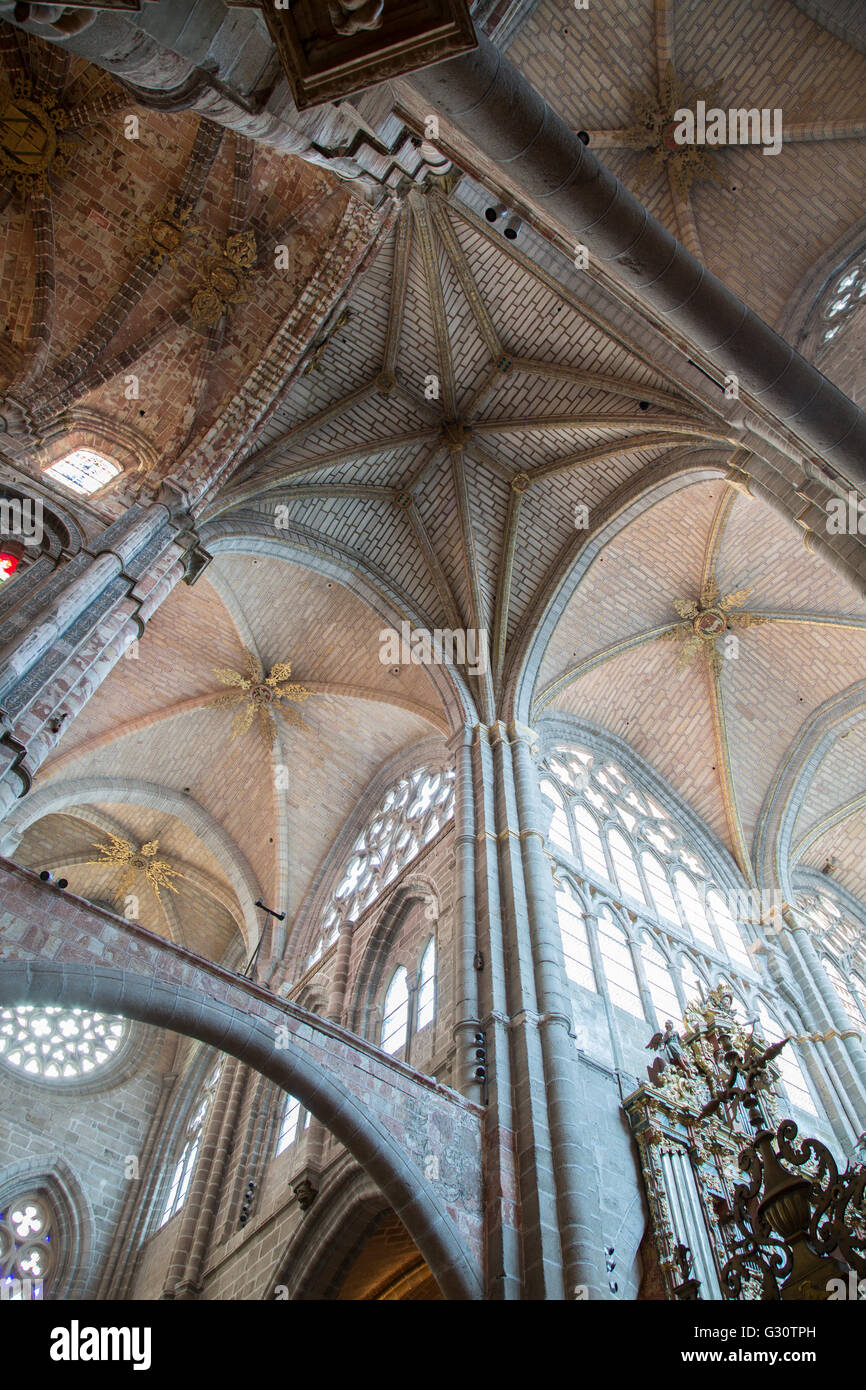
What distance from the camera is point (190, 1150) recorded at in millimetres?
16047

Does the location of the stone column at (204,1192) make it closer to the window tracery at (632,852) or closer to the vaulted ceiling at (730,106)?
the window tracery at (632,852)

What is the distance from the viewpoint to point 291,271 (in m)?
12.9

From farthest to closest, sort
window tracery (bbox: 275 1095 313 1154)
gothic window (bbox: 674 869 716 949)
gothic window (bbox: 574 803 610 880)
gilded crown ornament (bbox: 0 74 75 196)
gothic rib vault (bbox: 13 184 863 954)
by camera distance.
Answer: gothic window (bbox: 674 869 716 949) → gothic rib vault (bbox: 13 184 863 954) → gothic window (bbox: 574 803 610 880) → window tracery (bbox: 275 1095 313 1154) → gilded crown ornament (bbox: 0 74 75 196)

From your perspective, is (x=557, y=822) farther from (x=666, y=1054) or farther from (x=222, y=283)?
(x=222, y=283)

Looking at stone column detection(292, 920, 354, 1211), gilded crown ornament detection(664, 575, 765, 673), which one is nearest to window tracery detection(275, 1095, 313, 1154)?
stone column detection(292, 920, 354, 1211)

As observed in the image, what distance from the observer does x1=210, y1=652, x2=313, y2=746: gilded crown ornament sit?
17.2m

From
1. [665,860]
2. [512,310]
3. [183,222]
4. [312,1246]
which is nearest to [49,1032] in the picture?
[312,1246]

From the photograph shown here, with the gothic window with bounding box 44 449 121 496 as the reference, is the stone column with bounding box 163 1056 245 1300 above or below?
below

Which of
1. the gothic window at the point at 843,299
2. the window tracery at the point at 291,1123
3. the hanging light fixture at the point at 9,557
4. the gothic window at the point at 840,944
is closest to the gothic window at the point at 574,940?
the window tracery at the point at 291,1123

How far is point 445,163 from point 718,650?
1057 centimetres

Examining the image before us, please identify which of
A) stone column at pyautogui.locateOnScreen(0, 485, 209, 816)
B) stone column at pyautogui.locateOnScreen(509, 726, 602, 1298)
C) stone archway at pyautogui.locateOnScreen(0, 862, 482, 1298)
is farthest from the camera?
stone column at pyautogui.locateOnScreen(0, 485, 209, 816)

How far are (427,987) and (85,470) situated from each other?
8.04 m

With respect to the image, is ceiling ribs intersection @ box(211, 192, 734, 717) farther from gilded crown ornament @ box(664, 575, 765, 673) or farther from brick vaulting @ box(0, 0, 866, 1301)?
gilded crown ornament @ box(664, 575, 765, 673)

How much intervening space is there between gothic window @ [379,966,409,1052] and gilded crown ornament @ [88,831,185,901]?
799 centimetres
